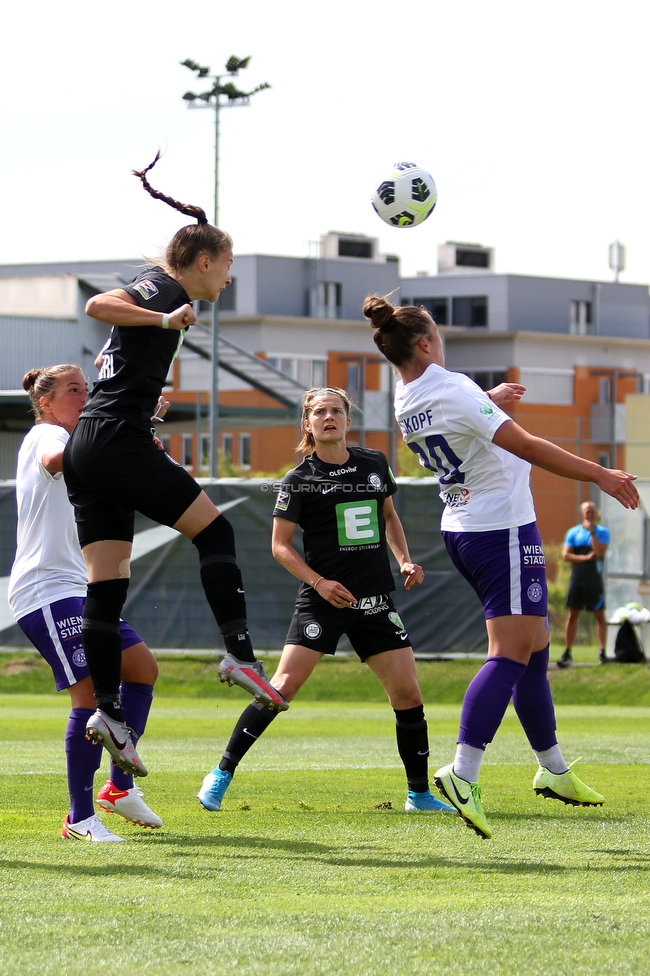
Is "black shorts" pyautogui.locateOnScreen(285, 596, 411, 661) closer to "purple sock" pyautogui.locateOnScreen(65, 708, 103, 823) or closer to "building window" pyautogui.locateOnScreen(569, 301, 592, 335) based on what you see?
"purple sock" pyautogui.locateOnScreen(65, 708, 103, 823)

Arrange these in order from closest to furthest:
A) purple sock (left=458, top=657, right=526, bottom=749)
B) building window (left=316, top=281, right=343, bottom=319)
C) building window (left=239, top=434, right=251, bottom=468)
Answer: purple sock (left=458, top=657, right=526, bottom=749) → building window (left=239, top=434, right=251, bottom=468) → building window (left=316, top=281, right=343, bottom=319)

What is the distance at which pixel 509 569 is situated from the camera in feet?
18.7

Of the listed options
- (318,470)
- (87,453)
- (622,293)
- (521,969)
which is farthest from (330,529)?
(622,293)

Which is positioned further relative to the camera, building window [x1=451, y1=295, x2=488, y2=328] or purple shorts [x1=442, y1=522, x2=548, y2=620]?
building window [x1=451, y1=295, x2=488, y2=328]

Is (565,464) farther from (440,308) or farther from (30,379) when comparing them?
(440,308)

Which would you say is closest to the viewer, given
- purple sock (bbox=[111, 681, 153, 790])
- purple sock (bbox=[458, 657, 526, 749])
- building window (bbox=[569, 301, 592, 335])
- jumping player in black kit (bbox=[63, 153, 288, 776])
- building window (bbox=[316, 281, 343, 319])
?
jumping player in black kit (bbox=[63, 153, 288, 776])

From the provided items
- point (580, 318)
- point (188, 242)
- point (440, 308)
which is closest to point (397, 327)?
point (188, 242)

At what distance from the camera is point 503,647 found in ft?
18.7

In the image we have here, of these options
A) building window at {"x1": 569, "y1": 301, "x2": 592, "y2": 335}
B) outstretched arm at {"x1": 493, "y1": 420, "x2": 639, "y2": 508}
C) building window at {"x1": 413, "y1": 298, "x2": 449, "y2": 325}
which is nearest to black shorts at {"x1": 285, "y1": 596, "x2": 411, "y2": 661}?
outstretched arm at {"x1": 493, "y1": 420, "x2": 639, "y2": 508}

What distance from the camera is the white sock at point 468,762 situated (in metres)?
5.36

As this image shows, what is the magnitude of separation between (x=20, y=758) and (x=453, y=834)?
4582mm

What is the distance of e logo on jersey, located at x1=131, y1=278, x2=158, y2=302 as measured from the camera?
5227 millimetres

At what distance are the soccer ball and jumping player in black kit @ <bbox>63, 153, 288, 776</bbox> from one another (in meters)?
2.95

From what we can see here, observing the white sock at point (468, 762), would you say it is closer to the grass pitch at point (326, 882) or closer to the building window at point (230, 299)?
the grass pitch at point (326, 882)
